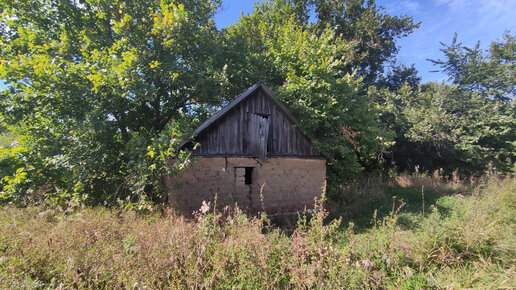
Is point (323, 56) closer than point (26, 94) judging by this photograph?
No

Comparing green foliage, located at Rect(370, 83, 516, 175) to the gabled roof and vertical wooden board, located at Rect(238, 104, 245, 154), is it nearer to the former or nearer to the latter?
the gabled roof

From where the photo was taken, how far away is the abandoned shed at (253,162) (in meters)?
7.33

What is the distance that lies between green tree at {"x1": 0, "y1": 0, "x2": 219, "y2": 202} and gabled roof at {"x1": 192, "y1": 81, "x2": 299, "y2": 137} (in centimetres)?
123

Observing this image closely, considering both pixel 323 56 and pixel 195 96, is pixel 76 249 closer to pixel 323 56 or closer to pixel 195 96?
pixel 195 96

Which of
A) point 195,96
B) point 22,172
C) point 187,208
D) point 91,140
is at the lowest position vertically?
point 187,208

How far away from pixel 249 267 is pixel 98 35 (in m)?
10.3

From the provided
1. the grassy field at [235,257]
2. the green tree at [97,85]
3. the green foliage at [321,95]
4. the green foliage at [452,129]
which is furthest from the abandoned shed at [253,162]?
the green foliage at [452,129]

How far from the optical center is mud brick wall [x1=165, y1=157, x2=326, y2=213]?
7238mm

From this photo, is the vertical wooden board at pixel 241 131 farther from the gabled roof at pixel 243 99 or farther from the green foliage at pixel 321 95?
the green foliage at pixel 321 95

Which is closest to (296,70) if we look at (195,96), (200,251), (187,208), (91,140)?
(195,96)

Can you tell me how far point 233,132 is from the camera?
793cm

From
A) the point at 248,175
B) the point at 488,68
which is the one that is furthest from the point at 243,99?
the point at 488,68

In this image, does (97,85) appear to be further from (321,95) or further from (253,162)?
(321,95)

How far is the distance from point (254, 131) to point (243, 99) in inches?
48.5
